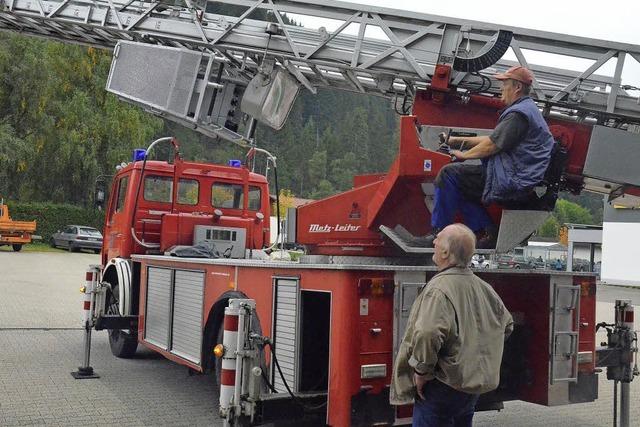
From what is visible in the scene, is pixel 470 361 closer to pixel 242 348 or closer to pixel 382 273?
pixel 382 273

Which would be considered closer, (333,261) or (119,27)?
(333,261)

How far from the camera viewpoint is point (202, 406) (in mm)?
7195

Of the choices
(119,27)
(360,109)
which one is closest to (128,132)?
(119,27)

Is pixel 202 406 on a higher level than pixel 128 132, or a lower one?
lower

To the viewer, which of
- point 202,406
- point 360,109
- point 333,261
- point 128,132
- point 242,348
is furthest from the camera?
point 360,109

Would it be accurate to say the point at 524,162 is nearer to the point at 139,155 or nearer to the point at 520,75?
the point at 520,75

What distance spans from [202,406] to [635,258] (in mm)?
32976

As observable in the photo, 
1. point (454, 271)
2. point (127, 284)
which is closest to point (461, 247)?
point (454, 271)

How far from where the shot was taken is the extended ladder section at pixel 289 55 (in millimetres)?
6699

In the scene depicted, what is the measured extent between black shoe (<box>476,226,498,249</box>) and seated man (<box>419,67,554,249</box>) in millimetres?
395

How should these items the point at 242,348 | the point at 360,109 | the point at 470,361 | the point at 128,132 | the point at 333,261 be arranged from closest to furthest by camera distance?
the point at 470,361 < the point at 242,348 < the point at 333,261 < the point at 128,132 < the point at 360,109

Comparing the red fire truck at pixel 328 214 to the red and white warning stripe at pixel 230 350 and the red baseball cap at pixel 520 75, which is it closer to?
the red and white warning stripe at pixel 230 350

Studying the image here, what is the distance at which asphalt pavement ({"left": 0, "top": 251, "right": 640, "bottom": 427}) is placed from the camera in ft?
21.7

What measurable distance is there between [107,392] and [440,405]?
15.6 feet
